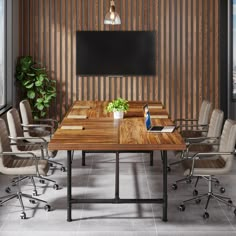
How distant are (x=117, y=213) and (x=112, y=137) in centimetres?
79

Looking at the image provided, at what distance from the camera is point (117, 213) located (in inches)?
231

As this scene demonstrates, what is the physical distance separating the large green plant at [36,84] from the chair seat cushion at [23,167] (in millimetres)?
3809

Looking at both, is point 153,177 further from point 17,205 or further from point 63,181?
point 17,205

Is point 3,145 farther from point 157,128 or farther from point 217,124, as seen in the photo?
point 217,124

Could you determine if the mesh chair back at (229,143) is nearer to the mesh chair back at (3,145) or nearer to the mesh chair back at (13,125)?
the mesh chair back at (3,145)

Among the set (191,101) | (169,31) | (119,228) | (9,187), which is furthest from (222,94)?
(119,228)

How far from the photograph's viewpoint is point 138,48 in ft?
32.7

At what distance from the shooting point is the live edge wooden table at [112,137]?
5.28 m

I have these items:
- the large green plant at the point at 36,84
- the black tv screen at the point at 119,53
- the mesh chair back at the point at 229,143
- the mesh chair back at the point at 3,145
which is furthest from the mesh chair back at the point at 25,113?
the mesh chair back at the point at 229,143

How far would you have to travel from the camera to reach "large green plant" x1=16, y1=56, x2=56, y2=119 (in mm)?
9891

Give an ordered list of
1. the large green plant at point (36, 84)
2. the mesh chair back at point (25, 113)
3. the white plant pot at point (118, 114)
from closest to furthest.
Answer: the white plant pot at point (118, 114) → the mesh chair back at point (25, 113) → the large green plant at point (36, 84)

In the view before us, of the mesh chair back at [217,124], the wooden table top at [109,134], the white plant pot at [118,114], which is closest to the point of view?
the wooden table top at [109,134]

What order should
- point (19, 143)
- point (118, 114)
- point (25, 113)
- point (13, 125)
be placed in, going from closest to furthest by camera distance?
point (19, 143) → point (13, 125) → point (118, 114) → point (25, 113)

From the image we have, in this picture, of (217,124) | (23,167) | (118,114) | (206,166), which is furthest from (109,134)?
(217,124)
